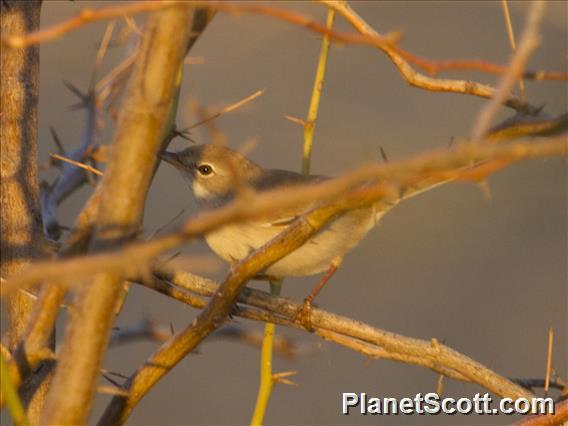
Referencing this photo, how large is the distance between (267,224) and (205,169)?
84 centimetres

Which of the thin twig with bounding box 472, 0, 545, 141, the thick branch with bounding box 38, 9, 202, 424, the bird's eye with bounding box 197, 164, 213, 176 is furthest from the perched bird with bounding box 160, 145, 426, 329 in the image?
the thin twig with bounding box 472, 0, 545, 141

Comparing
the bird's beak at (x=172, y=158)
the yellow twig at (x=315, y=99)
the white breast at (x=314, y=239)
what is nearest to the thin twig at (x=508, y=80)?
the yellow twig at (x=315, y=99)

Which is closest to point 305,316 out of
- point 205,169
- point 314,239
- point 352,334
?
point 352,334

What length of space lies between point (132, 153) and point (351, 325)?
0.97 metres

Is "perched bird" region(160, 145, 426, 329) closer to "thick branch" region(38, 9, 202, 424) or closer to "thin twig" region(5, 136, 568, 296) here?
"thick branch" region(38, 9, 202, 424)

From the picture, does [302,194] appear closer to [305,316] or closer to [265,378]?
[305,316]

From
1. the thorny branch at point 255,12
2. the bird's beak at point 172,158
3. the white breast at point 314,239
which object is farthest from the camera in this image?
the bird's beak at point 172,158

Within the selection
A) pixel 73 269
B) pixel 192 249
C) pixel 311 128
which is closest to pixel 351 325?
pixel 311 128

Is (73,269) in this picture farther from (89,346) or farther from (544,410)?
(544,410)

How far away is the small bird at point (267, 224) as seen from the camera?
12.2 ft

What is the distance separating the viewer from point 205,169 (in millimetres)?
4691

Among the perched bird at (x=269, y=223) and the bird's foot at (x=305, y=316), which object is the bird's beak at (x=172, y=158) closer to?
the perched bird at (x=269, y=223)

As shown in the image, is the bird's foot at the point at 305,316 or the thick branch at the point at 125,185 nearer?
the thick branch at the point at 125,185

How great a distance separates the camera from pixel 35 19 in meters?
2.77
